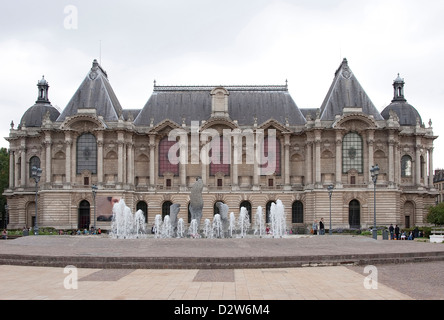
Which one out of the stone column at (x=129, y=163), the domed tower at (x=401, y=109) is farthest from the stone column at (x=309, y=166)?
the stone column at (x=129, y=163)

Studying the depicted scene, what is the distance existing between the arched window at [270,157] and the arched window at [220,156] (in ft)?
13.5

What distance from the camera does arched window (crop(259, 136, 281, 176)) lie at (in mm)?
69500

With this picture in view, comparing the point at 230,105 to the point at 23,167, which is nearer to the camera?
the point at 230,105

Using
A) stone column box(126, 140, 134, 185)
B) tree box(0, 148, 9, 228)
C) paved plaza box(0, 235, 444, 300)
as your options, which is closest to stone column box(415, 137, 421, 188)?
stone column box(126, 140, 134, 185)

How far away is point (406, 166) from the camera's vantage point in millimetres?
71875

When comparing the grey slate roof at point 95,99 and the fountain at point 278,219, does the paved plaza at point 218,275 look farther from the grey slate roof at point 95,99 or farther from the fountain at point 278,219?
the grey slate roof at point 95,99

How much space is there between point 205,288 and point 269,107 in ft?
182

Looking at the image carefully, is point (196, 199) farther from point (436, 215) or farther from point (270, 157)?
point (436, 215)

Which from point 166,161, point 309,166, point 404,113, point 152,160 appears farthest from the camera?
point 404,113

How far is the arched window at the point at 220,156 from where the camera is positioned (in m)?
69.2

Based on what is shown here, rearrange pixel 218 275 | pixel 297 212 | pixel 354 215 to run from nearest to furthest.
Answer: pixel 218 275 → pixel 354 215 → pixel 297 212

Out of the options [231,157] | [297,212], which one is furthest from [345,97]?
[231,157]

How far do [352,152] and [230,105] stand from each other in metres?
16.2

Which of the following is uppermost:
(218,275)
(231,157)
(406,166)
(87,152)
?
(87,152)
